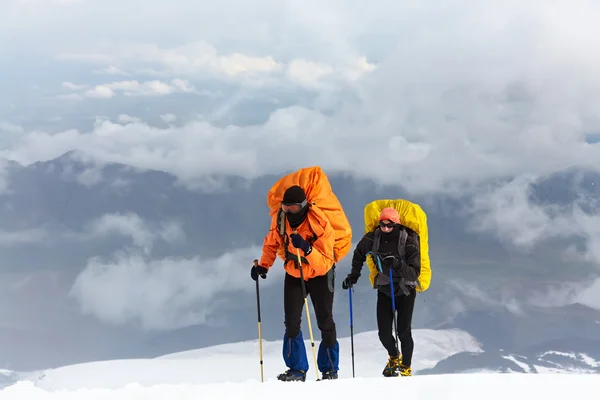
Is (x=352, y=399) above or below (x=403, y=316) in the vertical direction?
below

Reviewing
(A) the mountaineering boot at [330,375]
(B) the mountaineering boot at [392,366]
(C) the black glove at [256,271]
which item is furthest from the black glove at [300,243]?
(B) the mountaineering boot at [392,366]

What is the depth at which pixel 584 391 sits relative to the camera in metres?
5.90

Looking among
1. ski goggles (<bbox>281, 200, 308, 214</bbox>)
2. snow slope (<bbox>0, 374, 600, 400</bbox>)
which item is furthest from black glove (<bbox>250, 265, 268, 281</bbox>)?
snow slope (<bbox>0, 374, 600, 400</bbox>)

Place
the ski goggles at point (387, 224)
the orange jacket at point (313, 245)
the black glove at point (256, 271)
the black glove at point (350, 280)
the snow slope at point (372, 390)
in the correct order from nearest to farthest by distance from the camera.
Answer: the snow slope at point (372, 390), the orange jacket at point (313, 245), the ski goggles at point (387, 224), the black glove at point (256, 271), the black glove at point (350, 280)

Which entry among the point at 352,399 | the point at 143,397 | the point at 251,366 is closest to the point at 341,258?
the point at 352,399

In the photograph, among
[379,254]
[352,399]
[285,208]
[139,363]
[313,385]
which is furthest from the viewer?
[139,363]

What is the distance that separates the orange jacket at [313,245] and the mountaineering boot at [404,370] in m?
1.58

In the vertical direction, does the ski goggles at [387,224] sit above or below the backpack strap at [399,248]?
above

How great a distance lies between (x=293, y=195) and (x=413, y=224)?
1588mm

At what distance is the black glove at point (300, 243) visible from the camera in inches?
277

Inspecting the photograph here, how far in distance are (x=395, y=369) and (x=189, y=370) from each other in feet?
18.5

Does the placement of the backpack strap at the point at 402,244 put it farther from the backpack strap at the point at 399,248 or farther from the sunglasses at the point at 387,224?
the sunglasses at the point at 387,224

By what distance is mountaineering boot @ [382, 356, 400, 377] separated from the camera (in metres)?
7.77

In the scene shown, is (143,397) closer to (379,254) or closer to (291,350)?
(291,350)
